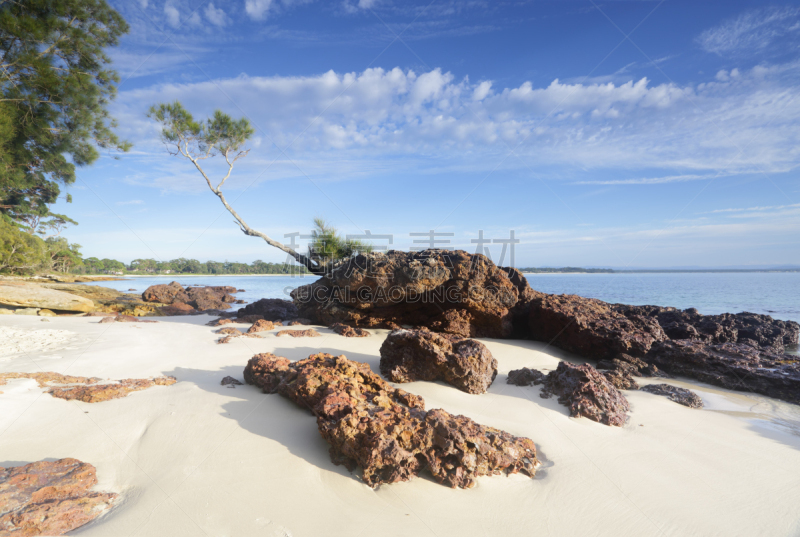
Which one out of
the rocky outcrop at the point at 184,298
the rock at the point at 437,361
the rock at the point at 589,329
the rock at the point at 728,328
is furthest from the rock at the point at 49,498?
the rocky outcrop at the point at 184,298

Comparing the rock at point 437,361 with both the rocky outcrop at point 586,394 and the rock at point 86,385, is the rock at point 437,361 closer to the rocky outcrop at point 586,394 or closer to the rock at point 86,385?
the rocky outcrop at point 586,394

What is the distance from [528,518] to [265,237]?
15190mm

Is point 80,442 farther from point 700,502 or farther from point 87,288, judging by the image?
point 87,288

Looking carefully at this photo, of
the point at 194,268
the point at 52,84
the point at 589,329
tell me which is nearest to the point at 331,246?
the point at 589,329

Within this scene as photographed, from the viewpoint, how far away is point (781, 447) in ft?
11.7

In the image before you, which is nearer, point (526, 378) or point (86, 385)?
point (86, 385)

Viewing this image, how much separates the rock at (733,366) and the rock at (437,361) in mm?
3958

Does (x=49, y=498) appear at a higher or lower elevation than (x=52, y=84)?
lower

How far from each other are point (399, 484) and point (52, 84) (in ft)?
63.7

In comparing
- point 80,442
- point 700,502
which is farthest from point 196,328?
point 700,502

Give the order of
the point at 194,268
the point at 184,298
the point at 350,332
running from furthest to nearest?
the point at 194,268, the point at 184,298, the point at 350,332

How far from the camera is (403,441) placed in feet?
9.07

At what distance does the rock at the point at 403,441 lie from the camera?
264 centimetres

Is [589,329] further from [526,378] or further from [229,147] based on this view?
[229,147]
